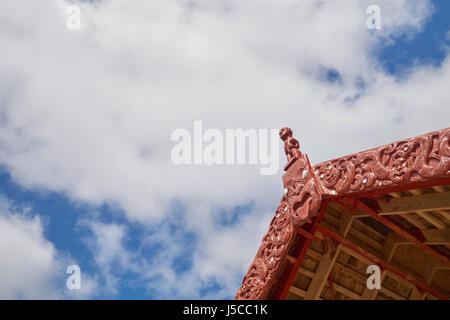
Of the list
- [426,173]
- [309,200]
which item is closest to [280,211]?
[309,200]

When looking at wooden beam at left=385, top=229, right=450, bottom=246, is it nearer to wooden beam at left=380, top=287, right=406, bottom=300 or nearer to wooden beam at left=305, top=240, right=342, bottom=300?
wooden beam at left=380, top=287, right=406, bottom=300

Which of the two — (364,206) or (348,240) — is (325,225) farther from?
(364,206)

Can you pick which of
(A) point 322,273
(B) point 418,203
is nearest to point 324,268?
(A) point 322,273

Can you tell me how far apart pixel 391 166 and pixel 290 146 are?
63.9 inches

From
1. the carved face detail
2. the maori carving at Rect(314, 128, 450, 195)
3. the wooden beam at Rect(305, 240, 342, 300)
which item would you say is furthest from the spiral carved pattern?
the wooden beam at Rect(305, 240, 342, 300)

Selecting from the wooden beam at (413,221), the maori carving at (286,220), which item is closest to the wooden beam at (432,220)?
the wooden beam at (413,221)

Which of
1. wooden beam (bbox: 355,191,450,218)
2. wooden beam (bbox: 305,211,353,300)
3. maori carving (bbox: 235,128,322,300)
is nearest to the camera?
wooden beam (bbox: 355,191,450,218)

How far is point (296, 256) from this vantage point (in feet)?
17.1

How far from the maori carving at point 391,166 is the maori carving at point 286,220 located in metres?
0.24

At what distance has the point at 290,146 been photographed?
521 cm

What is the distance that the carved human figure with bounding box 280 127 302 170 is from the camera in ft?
16.8

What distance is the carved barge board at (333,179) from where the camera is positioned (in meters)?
3.48

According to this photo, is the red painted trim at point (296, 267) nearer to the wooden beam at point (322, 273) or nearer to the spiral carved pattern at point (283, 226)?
the spiral carved pattern at point (283, 226)

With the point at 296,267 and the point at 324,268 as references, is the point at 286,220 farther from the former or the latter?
the point at 324,268
